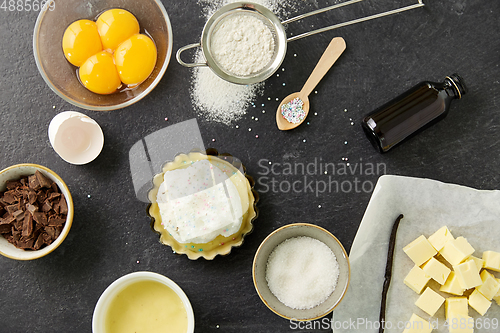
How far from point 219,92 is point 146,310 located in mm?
851

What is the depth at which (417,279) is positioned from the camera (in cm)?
130

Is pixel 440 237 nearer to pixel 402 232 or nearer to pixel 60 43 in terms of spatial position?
pixel 402 232

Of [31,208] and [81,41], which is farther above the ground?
[81,41]

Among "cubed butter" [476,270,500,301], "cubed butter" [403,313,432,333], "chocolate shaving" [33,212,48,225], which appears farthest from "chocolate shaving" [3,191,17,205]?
"cubed butter" [476,270,500,301]

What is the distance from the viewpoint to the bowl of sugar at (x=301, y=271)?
123cm

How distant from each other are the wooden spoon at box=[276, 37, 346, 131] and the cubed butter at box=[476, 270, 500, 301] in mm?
886

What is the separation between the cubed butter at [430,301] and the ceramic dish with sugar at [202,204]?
67 cm

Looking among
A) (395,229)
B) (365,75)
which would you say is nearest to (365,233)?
(395,229)

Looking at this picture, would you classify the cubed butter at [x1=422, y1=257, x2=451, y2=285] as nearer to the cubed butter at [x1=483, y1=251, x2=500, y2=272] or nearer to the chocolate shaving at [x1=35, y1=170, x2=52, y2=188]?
the cubed butter at [x1=483, y1=251, x2=500, y2=272]

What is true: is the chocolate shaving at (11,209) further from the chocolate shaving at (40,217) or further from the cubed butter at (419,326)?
the cubed butter at (419,326)

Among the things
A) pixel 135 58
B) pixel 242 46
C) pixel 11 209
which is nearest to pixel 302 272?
pixel 242 46

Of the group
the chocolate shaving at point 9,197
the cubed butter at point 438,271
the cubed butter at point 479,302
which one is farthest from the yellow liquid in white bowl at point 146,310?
the cubed butter at point 479,302

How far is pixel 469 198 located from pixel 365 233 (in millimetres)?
419

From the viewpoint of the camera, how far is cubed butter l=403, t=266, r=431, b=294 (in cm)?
129
